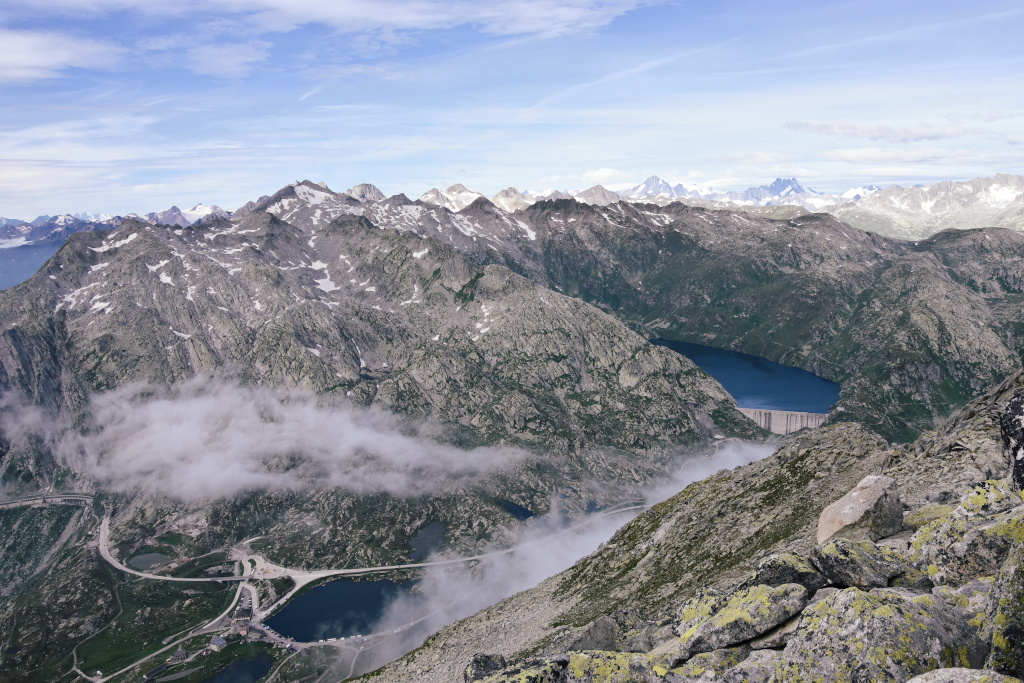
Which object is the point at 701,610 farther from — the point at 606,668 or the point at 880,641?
the point at 880,641

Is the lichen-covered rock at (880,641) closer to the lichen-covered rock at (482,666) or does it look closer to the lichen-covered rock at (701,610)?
the lichen-covered rock at (701,610)

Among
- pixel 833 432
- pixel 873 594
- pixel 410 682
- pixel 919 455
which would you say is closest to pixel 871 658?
pixel 873 594

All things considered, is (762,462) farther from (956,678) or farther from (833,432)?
(956,678)

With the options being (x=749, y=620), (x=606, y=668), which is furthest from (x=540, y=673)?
(x=749, y=620)

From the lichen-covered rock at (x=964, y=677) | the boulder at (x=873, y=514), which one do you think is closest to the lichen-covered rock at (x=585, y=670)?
the lichen-covered rock at (x=964, y=677)

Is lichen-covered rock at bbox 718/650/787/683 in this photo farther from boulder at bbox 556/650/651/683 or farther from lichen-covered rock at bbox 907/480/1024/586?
lichen-covered rock at bbox 907/480/1024/586

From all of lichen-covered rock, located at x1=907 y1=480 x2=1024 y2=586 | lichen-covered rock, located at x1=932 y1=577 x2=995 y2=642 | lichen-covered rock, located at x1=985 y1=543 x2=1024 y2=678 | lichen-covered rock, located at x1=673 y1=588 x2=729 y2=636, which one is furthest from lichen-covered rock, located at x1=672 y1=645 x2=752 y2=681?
lichen-covered rock, located at x1=985 y1=543 x2=1024 y2=678
